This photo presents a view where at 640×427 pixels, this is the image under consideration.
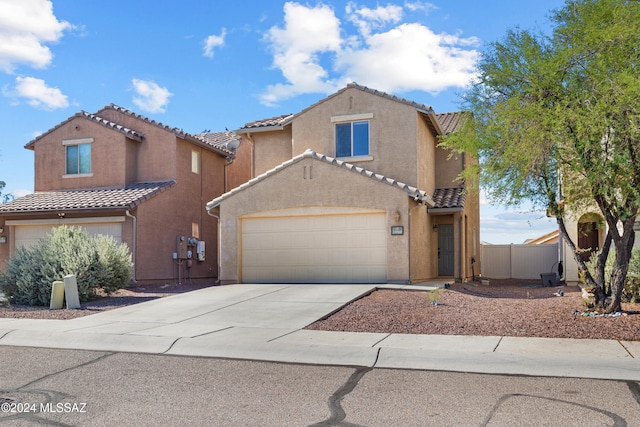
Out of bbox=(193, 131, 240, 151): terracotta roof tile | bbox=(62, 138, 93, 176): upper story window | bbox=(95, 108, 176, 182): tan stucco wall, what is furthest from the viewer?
bbox=(193, 131, 240, 151): terracotta roof tile

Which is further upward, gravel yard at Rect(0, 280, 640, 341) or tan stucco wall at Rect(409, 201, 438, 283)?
tan stucco wall at Rect(409, 201, 438, 283)

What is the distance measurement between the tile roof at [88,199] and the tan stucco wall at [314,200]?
151 inches

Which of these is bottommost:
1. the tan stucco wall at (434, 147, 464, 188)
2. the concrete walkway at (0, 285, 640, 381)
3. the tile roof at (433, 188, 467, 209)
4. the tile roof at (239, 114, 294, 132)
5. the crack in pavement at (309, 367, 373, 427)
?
the crack in pavement at (309, 367, 373, 427)

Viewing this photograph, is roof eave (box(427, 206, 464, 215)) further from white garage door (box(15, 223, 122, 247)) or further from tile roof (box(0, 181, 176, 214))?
white garage door (box(15, 223, 122, 247))

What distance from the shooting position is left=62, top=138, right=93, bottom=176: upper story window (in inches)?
930

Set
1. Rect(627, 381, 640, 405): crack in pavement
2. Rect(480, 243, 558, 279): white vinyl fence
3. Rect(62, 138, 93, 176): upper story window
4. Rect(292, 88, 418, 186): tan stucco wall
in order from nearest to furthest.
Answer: Rect(627, 381, 640, 405): crack in pavement → Rect(292, 88, 418, 186): tan stucco wall → Rect(62, 138, 93, 176): upper story window → Rect(480, 243, 558, 279): white vinyl fence

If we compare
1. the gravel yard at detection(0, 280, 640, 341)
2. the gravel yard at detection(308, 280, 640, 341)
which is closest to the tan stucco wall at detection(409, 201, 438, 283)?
the gravel yard at detection(0, 280, 640, 341)

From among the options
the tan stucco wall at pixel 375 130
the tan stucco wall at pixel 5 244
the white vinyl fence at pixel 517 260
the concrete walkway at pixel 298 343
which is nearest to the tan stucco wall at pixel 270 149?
the tan stucco wall at pixel 375 130

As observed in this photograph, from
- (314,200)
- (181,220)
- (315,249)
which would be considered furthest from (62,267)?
(181,220)

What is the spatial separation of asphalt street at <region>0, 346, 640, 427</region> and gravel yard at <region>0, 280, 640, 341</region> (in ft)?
8.98

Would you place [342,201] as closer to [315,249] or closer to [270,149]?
[315,249]

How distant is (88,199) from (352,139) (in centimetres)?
975

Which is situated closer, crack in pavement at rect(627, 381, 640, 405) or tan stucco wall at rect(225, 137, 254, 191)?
crack in pavement at rect(627, 381, 640, 405)

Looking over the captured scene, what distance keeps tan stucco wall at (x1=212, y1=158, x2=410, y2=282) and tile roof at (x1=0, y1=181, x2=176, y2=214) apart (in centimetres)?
384
